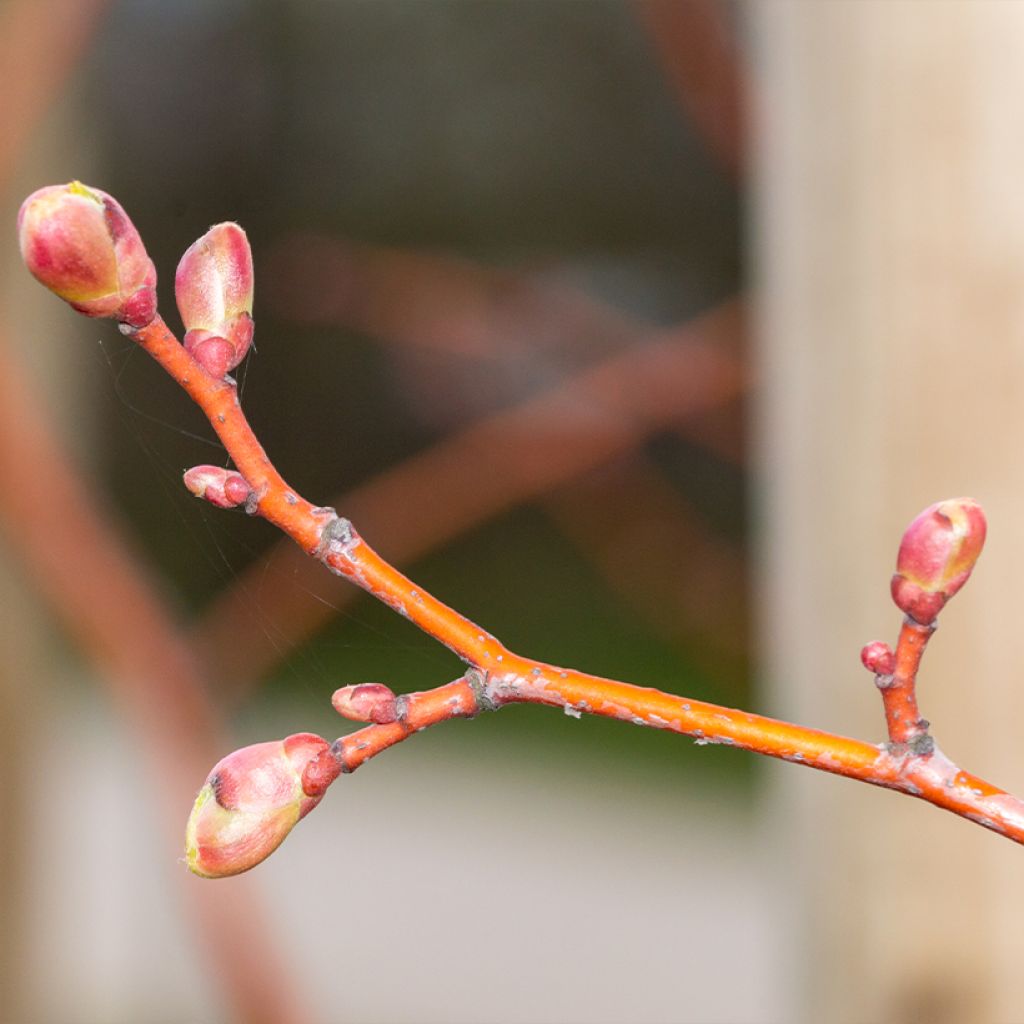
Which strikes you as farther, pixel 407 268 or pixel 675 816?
pixel 675 816

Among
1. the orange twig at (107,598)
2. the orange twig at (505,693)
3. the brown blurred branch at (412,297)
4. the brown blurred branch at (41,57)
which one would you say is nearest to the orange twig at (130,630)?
the orange twig at (107,598)

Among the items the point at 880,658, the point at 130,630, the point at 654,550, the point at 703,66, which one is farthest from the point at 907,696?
the point at 654,550

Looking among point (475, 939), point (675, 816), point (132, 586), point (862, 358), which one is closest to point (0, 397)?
point (132, 586)

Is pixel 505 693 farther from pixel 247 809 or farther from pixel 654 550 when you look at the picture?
pixel 654 550

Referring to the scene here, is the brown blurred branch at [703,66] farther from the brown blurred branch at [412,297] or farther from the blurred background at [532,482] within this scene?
the brown blurred branch at [412,297]

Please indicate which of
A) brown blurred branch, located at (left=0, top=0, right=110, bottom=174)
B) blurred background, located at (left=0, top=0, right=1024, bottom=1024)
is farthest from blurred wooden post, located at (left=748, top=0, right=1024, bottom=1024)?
brown blurred branch, located at (left=0, top=0, right=110, bottom=174)

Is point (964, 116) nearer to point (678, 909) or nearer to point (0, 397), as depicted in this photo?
point (0, 397)

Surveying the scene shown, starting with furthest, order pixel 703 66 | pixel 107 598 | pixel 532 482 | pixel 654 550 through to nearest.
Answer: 1. pixel 654 550
2. pixel 703 66
3. pixel 532 482
4. pixel 107 598
